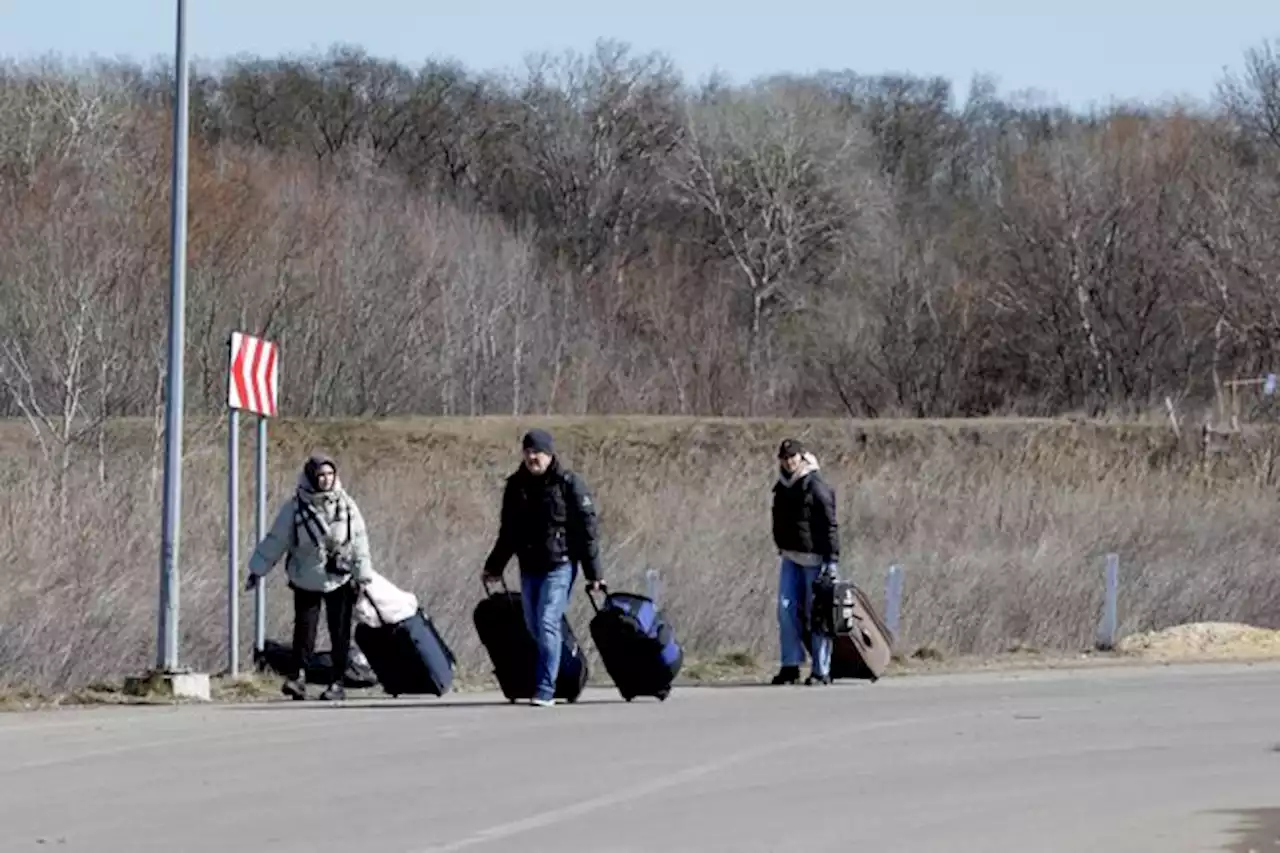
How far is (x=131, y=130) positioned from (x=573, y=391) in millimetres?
14458

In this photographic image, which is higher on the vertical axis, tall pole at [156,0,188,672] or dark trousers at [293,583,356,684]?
tall pole at [156,0,188,672]

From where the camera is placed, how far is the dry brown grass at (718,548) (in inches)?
854

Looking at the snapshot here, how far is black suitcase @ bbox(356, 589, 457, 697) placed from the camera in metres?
18.2

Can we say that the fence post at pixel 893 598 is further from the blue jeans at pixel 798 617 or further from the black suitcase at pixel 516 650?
the black suitcase at pixel 516 650

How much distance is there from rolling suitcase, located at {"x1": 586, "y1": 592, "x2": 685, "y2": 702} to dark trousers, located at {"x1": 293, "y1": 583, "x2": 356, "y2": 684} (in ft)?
6.02

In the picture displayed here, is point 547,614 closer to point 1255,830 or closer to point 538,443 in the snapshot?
point 538,443

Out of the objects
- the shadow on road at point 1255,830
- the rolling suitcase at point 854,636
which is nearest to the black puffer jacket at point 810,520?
the rolling suitcase at point 854,636

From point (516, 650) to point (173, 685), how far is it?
2.62 meters

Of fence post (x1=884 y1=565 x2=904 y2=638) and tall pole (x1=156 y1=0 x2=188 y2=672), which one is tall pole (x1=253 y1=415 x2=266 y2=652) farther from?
fence post (x1=884 y1=565 x2=904 y2=638)

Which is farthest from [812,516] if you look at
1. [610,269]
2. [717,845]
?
[610,269]

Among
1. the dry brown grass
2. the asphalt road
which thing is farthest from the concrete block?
the dry brown grass

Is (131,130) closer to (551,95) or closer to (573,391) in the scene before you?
(573,391)

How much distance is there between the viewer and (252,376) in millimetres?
19750

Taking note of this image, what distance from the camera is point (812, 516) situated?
19516 mm
